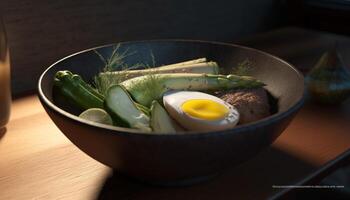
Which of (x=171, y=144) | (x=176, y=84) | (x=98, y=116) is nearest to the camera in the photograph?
(x=171, y=144)

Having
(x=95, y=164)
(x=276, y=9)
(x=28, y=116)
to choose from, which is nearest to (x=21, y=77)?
(x=28, y=116)

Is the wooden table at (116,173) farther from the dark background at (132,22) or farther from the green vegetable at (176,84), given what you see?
the dark background at (132,22)

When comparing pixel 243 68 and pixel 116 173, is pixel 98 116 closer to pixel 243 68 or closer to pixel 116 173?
pixel 116 173

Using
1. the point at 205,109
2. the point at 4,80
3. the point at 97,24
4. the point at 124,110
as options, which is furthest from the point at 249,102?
the point at 97,24

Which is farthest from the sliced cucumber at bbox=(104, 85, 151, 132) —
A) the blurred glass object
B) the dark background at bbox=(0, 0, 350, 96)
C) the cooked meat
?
the dark background at bbox=(0, 0, 350, 96)

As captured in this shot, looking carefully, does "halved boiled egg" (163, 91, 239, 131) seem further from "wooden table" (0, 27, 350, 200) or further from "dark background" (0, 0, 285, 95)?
"dark background" (0, 0, 285, 95)

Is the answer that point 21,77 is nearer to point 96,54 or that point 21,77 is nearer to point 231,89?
point 96,54
